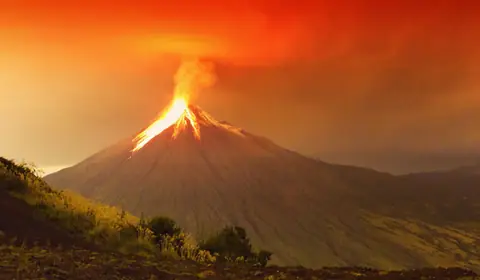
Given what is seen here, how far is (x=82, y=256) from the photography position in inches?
668

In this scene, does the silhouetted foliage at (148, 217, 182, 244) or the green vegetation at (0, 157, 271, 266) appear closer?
the green vegetation at (0, 157, 271, 266)

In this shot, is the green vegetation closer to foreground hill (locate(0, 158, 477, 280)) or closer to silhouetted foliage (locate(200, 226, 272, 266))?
foreground hill (locate(0, 158, 477, 280))

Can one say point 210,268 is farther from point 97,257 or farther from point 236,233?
point 236,233

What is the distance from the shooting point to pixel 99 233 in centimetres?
2330

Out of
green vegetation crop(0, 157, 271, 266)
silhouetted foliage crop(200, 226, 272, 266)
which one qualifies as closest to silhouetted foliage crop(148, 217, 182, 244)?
green vegetation crop(0, 157, 271, 266)

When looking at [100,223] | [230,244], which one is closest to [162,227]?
[100,223]

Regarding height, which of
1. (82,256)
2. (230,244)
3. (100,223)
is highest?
(100,223)

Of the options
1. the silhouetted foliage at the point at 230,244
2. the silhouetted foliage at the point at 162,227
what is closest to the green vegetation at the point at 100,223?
the silhouetted foliage at the point at 162,227

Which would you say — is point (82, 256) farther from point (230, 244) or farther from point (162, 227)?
point (230, 244)

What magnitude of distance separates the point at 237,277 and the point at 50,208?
11428 millimetres

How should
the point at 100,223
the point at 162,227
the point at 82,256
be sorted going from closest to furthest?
the point at 82,256 < the point at 100,223 < the point at 162,227

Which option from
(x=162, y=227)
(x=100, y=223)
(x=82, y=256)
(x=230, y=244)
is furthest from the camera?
(x=230, y=244)

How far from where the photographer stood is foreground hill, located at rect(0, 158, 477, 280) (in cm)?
1532

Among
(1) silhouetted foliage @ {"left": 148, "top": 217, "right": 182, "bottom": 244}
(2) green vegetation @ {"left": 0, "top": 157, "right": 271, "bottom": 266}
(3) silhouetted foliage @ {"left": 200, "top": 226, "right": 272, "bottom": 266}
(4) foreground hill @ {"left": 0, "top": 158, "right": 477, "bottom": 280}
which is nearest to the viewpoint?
(4) foreground hill @ {"left": 0, "top": 158, "right": 477, "bottom": 280}
